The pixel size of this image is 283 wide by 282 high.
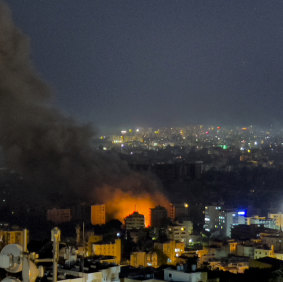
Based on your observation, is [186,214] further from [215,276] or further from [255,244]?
[215,276]

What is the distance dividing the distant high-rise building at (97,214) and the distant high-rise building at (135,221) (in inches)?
54.1

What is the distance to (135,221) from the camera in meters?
18.0

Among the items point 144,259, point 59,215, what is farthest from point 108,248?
point 59,215

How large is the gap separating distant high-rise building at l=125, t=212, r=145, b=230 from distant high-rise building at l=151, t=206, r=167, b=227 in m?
0.68

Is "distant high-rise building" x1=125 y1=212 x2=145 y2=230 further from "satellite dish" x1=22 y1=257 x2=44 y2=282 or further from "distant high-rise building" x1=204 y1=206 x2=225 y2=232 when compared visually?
"satellite dish" x1=22 y1=257 x2=44 y2=282

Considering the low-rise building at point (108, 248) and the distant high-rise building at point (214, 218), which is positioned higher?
the distant high-rise building at point (214, 218)

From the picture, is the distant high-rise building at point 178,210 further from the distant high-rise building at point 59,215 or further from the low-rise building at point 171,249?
the low-rise building at point 171,249

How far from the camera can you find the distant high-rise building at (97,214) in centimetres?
1923

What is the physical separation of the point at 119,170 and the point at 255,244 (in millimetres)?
7903

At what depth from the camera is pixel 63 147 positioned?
20375mm

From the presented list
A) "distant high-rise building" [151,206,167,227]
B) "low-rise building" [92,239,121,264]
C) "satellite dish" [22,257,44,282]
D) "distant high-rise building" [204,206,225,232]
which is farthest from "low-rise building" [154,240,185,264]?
"satellite dish" [22,257,44,282]

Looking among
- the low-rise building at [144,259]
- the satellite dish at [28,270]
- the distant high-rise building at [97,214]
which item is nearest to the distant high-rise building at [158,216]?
the distant high-rise building at [97,214]

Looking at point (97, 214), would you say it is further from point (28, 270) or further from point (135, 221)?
point (28, 270)

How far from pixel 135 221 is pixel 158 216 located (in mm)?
1492
